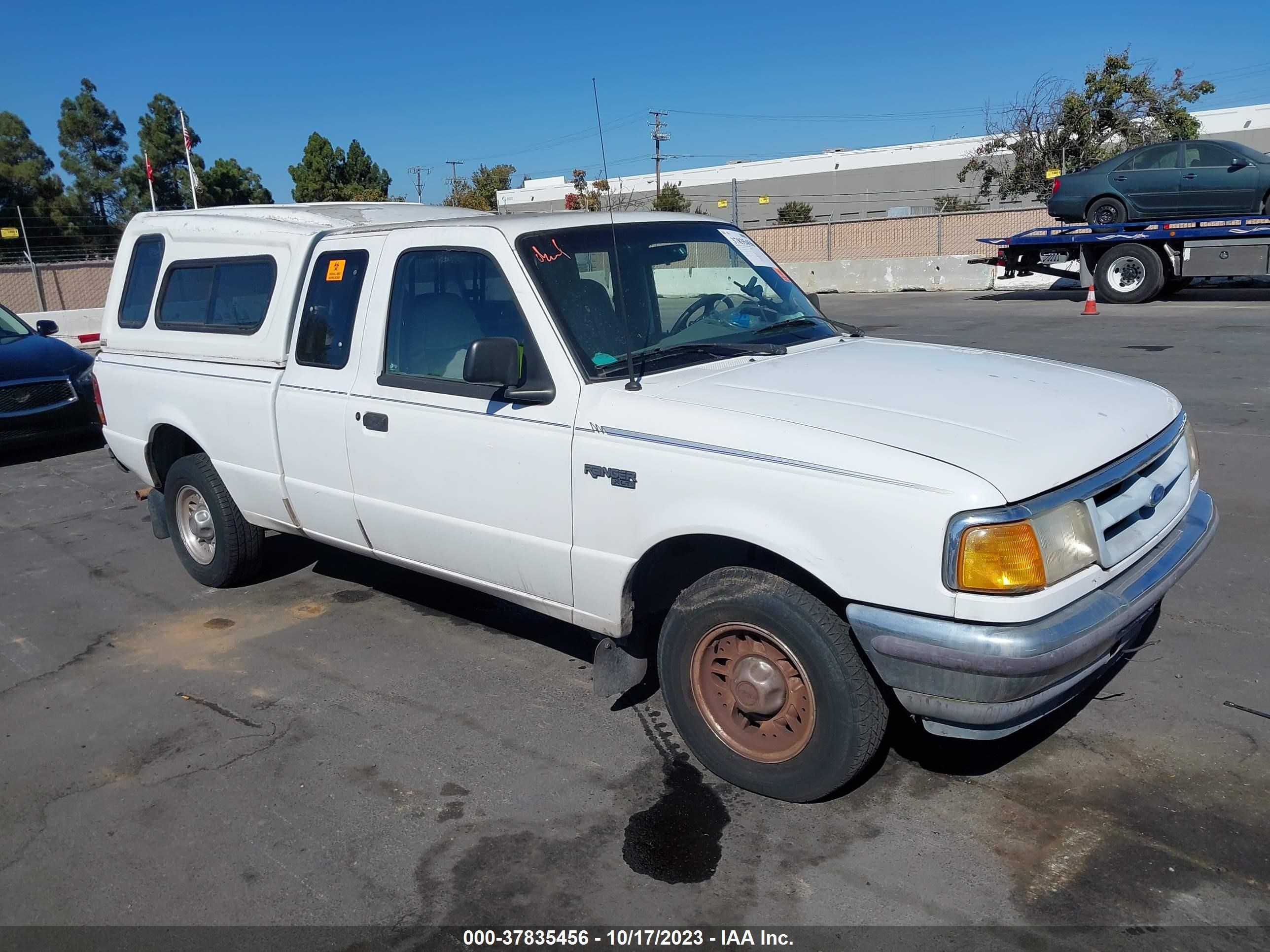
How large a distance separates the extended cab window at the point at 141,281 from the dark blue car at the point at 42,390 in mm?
3948

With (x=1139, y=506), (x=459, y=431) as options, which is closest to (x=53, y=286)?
(x=459, y=431)

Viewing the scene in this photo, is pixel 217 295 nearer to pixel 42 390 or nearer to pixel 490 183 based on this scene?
pixel 42 390

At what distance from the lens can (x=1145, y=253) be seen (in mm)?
17953

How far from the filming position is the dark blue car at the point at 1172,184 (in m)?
17.4

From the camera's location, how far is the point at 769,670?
3.37 meters

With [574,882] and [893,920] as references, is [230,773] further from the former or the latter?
[893,920]

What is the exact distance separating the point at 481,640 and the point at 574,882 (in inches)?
81.3

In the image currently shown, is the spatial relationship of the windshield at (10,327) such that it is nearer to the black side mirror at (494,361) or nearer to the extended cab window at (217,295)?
the extended cab window at (217,295)

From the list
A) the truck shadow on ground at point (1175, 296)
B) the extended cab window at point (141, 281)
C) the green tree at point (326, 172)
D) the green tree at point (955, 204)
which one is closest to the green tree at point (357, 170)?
the green tree at point (326, 172)

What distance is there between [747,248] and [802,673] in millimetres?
2371

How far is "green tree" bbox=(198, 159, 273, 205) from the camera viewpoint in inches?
2083

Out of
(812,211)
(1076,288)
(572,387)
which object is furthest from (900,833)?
(812,211)

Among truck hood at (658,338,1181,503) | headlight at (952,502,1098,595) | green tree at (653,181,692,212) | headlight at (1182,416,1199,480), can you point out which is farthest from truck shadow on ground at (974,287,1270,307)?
headlight at (952,502,1098,595)

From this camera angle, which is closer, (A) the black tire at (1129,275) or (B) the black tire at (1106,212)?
(A) the black tire at (1129,275)
